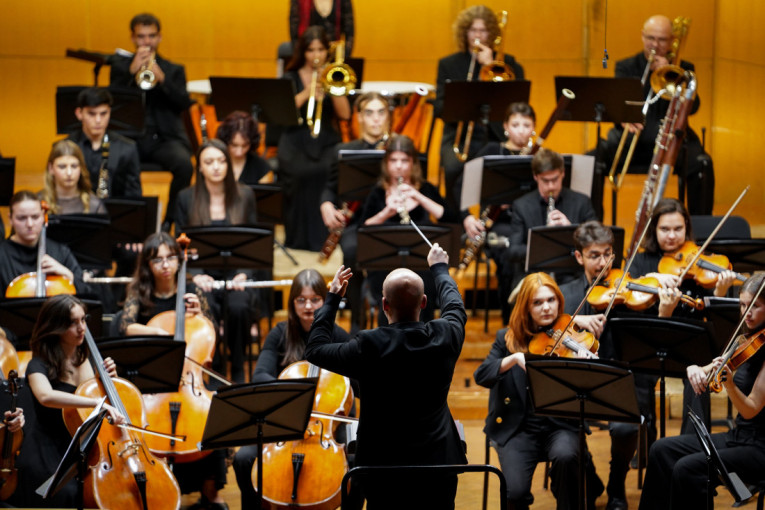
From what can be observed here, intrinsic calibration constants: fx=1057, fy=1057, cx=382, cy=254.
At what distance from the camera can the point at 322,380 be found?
161 inches

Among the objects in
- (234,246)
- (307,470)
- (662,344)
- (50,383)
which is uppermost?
(234,246)

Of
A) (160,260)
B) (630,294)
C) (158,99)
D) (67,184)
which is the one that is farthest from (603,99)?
(67,184)

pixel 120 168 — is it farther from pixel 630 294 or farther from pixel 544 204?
pixel 630 294

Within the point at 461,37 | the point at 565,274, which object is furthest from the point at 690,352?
the point at 461,37

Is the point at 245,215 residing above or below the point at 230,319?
above

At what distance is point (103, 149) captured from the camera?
20.6ft

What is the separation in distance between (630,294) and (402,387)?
1752 millimetres

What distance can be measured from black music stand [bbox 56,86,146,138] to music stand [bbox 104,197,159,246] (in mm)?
1115

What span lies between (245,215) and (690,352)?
2.64 m

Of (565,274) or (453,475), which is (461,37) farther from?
(453,475)

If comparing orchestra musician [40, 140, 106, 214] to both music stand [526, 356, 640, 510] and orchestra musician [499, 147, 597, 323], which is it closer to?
orchestra musician [499, 147, 597, 323]

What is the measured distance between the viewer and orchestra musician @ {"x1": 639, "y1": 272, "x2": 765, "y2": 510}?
366cm

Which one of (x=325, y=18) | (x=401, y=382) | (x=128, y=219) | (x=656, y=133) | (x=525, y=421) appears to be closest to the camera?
(x=401, y=382)

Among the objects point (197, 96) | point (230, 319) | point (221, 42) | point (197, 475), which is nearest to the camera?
point (197, 475)
